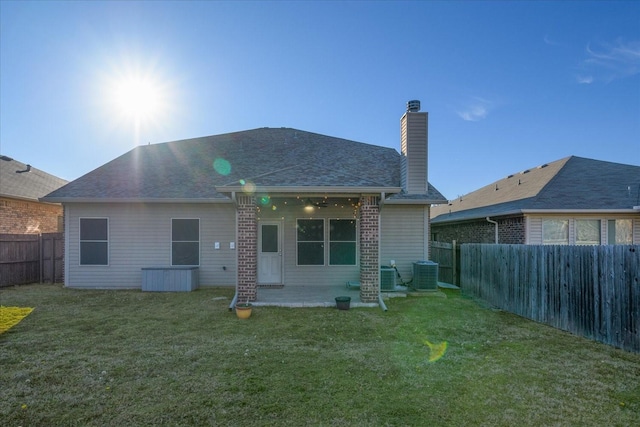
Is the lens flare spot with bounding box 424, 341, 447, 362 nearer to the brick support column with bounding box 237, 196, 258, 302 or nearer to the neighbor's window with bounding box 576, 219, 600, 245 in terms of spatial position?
the brick support column with bounding box 237, 196, 258, 302

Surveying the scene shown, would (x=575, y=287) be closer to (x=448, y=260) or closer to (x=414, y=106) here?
(x=448, y=260)

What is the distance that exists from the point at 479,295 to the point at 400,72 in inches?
308

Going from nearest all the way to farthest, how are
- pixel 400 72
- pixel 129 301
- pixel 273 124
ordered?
pixel 129 301 → pixel 400 72 → pixel 273 124

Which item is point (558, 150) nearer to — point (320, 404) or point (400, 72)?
point (400, 72)

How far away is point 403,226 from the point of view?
10516mm

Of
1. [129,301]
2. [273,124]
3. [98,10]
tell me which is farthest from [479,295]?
[98,10]

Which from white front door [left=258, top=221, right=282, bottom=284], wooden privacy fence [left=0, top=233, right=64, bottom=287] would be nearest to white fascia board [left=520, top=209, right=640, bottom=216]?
white front door [left=258, top=221, right=282, bottom=284]

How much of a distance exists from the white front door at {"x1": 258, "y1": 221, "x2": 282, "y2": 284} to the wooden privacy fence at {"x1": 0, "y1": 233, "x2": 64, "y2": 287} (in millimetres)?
7357

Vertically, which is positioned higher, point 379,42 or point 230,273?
point 379,42

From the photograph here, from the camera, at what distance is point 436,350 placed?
493cm

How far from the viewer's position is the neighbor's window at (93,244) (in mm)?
10406

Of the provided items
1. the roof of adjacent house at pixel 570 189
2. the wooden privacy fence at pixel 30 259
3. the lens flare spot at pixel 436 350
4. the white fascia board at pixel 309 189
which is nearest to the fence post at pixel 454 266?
the roof of adjacent house at pixel 570 189

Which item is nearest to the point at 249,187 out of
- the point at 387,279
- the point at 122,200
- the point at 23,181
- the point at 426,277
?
the point at 387,279

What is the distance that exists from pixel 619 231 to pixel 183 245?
46.3 feet
